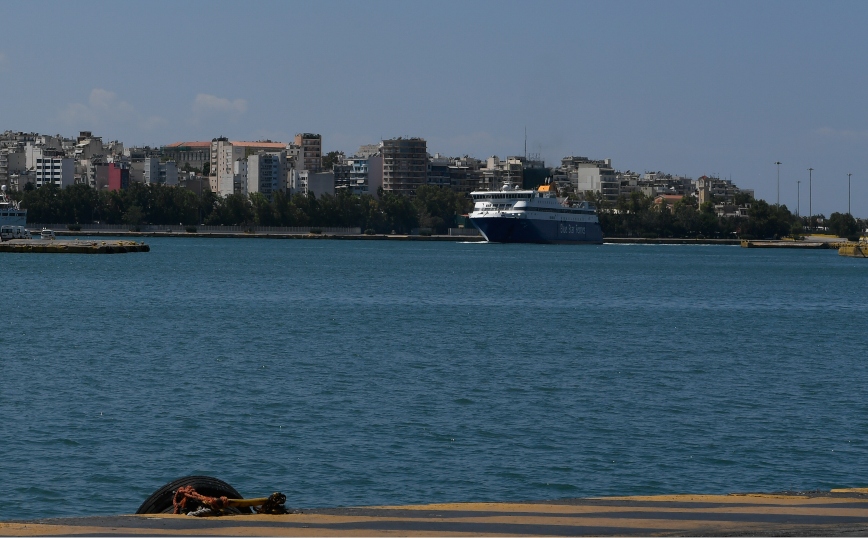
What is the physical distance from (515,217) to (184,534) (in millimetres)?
136476

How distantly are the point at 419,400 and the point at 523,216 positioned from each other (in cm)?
12368

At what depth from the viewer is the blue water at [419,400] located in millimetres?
14578

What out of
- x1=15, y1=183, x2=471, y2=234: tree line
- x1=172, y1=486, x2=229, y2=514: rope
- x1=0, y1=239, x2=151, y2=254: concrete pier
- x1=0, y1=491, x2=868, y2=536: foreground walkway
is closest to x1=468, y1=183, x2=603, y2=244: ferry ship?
x1=0, y1=239, x2=151, y2=254: concrete pier

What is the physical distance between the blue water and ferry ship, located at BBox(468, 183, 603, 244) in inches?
3677

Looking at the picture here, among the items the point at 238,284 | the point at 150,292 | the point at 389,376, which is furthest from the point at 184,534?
the point at 238,284

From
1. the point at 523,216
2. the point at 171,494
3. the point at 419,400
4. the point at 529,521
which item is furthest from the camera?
the point at 523,216

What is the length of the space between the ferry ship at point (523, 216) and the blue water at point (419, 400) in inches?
3677

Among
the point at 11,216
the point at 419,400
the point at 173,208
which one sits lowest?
the point at 419,400

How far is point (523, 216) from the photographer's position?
472ft

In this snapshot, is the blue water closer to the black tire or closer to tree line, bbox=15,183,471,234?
the black tire

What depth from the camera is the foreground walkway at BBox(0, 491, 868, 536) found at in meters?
8.13

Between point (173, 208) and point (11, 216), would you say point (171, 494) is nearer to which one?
point (11, 216)

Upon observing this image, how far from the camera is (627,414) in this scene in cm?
1956

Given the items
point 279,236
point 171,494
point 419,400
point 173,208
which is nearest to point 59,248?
point 279,236
